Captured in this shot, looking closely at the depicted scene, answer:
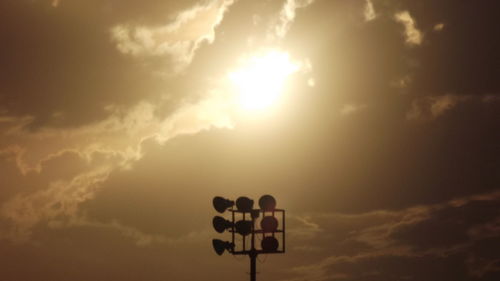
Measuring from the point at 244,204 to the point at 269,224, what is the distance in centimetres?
136

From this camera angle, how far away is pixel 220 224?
23.1 meters

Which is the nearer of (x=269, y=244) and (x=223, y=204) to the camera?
(x=269, y=244)

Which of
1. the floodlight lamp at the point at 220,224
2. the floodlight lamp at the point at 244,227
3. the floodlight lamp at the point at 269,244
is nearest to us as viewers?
the floodlight lamp at the point at 244,227

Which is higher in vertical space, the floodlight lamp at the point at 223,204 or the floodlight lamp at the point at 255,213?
the floodlight lamp at the point at 223,204

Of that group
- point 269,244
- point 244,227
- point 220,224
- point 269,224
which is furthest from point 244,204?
point 269,244

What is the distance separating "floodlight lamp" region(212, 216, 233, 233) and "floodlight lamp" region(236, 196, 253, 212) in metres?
0.99

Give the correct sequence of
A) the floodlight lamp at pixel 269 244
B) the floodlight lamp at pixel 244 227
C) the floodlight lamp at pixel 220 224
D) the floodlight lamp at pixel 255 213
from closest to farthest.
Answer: the floodlight lamp at pixel 244 227 → the floodlight lamp at pixel 255 213 → the floodlight lamp at pixel 269 244 → the floodlight lamp at pixel 220 224

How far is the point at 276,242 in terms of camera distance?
22953 mm

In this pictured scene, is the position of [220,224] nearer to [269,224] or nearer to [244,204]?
[244,204]

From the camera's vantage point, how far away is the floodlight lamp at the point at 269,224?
22.7 m

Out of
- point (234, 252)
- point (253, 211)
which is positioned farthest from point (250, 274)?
point (253, 211)

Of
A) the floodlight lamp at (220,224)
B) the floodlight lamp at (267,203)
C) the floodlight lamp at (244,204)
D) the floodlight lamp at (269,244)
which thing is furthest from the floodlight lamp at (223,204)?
the floodlight lamp at (269,244)

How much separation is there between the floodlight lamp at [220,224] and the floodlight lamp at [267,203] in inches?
62.0

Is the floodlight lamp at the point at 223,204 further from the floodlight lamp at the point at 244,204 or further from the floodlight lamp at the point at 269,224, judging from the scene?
the floodlight lamp at the point at 269,224
